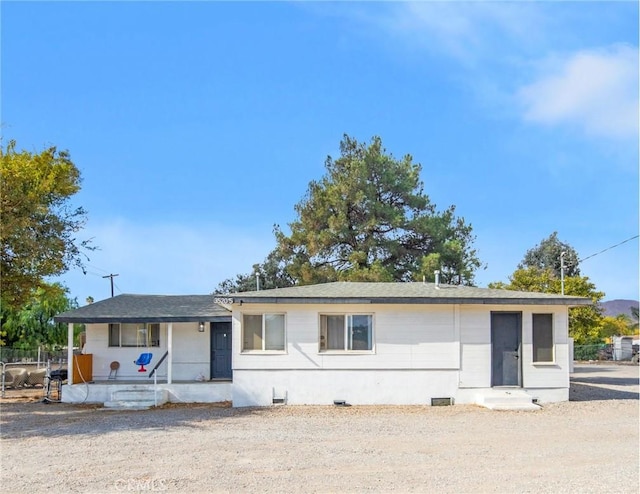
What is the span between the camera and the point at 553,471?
8.98 metres

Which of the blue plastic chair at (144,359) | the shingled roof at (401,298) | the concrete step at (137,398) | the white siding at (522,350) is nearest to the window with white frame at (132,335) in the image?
the blue plastic chair at (144,359)

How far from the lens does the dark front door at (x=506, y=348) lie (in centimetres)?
1705

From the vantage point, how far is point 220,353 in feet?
64.4

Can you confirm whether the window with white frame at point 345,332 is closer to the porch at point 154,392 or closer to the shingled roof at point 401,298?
the shingled roof at point 401,298

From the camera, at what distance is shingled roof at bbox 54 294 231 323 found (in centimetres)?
1844

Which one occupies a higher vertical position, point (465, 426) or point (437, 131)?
point (437, 131)

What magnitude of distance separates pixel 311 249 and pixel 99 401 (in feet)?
48.8

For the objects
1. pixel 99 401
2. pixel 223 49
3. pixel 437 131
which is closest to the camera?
pixel 223 49

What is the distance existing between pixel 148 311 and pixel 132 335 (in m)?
1.32

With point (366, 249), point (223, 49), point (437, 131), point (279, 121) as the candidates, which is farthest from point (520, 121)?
point (366, 249)

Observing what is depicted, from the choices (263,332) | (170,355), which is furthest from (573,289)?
(170,355)

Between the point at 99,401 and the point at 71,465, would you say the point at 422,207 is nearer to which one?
the point at 99,401

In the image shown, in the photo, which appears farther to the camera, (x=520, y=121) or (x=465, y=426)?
(x=520, y=121)

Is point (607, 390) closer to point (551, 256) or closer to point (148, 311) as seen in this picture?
point (148, 311)
